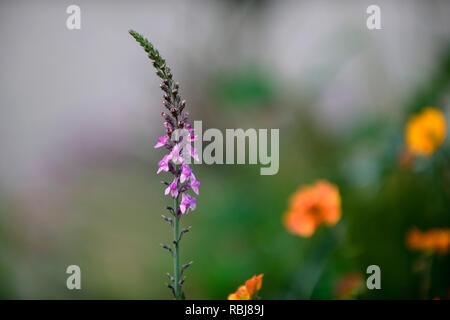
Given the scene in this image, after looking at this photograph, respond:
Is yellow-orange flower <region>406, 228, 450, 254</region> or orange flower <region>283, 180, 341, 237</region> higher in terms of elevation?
orange flower <region>283, 180, 341, 237</region>

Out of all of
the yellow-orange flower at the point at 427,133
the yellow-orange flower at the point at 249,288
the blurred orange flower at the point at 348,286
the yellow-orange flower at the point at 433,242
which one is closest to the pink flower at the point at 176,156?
the yellow-orange flower at the point at 249,288

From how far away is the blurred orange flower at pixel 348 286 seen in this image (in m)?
1.23

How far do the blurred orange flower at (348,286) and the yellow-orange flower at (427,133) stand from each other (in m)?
0.46

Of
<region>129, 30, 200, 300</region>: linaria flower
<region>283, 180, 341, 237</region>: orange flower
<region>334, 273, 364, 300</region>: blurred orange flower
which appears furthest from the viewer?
<region>283, 180, 341, 237</region>: orange flower

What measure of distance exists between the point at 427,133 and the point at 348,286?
21.9 inches

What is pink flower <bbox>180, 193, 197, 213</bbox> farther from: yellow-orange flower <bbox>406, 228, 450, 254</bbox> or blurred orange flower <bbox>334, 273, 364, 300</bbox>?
yellow-orange flower <bbox>406, 228, 450, 254</bbox>

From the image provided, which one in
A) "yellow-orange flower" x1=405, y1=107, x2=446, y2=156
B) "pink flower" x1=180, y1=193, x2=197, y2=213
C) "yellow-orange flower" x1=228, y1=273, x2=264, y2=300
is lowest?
"yellow-orange flower" x1=228, y1=273, x2=264, y2=300

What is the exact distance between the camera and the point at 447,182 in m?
1.55

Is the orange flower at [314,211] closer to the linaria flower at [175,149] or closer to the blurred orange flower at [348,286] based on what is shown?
the blurred orange flower at [348,286]

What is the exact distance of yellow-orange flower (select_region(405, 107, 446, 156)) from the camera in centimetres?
144

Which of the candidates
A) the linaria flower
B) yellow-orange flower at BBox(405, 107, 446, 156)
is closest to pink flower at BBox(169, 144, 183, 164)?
the linaria flower

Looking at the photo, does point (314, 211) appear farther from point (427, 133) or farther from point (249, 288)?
point (249, 288)

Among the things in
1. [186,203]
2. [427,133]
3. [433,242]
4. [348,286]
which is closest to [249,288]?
[186,203]

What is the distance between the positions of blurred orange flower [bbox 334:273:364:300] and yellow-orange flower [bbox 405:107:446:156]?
1.52 feet
